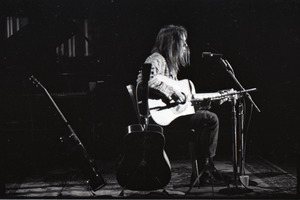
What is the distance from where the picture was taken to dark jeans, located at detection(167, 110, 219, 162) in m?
3.64

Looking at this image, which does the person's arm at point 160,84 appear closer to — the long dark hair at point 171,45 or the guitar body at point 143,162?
the long dark hair at point 171,45

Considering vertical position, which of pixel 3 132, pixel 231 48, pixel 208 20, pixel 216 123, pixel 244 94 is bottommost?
pixel 3 132

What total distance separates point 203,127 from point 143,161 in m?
0.69

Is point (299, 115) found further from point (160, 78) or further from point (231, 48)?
point (160, 78)

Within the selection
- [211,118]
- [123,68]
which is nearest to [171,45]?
[211,118]

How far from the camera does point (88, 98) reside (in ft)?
18.8

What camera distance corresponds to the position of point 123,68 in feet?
18.5

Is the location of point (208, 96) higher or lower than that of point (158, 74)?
lower

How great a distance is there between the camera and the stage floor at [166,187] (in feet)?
11.2

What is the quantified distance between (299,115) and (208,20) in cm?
172

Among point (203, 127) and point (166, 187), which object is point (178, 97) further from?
point (166, 187)

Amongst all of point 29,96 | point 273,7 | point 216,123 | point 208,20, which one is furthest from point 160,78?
point 29,96

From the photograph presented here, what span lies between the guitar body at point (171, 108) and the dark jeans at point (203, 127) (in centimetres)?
5

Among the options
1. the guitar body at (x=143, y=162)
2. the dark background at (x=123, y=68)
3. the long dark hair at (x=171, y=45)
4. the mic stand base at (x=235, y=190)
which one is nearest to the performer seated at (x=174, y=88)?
the long dark hair at (x=171, y=45)
